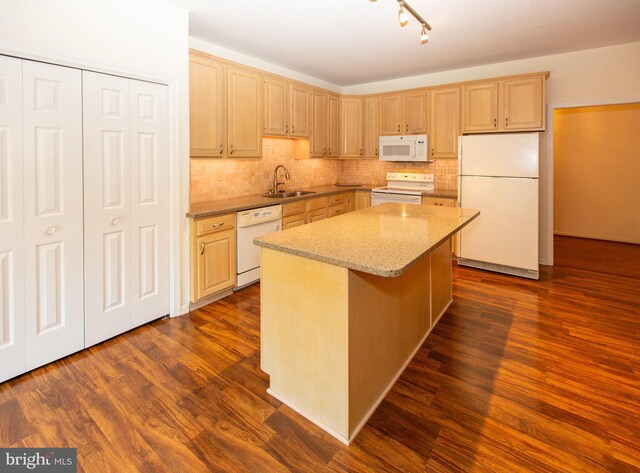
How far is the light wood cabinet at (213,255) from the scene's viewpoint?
10.4ft

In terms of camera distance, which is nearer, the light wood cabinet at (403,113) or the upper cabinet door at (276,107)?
the upper cabinet door at (276,107)

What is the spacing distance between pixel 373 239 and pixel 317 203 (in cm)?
276

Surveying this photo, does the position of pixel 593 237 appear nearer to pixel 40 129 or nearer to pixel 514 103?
pixel 514 103

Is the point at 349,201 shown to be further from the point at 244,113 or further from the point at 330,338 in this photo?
the point at 330,338

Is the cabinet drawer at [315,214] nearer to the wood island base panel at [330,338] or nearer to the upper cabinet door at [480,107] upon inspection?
the upper cabinet door at [480,107]

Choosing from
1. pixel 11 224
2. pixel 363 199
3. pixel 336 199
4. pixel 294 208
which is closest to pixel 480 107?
pixel 363 199

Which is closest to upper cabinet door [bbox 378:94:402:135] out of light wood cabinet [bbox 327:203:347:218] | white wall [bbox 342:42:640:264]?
white wall [bbox 342:42:640:264]

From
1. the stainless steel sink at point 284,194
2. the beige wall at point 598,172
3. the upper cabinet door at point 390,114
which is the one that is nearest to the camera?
the stainless steel sink at point 284,194

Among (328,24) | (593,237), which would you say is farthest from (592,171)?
→ (328,24)

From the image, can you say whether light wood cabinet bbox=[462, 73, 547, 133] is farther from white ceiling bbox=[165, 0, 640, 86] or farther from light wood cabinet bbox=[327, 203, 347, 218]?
light wood cabinet bbox=[327, 203, 347, 218]

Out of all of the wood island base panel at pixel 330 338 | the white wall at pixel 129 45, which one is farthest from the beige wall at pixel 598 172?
the white wall at pixel 129 45

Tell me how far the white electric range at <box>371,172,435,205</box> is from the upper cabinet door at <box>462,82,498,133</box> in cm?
83

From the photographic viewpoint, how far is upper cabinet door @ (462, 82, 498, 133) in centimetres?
436

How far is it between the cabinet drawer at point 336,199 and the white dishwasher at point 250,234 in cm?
114
